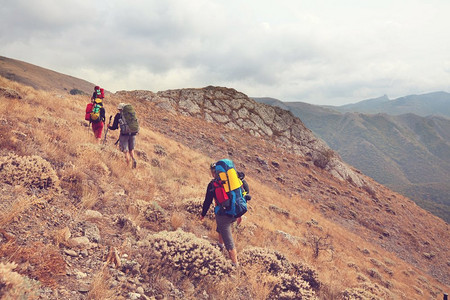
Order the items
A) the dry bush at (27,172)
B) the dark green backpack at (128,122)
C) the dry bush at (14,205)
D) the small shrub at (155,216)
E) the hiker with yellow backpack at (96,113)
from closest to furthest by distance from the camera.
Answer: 1. the dry bush at (14,205)
2. the dry bush at (27,172)
3. the small shrub at (155,216)
4. the dark green backpack at (128,122)
5. the hiker with yellow backpack at (96,113)

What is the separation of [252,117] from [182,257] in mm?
33465

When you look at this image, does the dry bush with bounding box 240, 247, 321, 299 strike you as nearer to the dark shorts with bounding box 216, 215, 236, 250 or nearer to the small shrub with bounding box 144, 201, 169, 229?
the dark shorts with bounding box 216, 215, 236, 250

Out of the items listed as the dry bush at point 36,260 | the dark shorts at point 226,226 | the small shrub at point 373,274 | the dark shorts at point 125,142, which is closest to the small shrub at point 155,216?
the dark shorts at point 226,226

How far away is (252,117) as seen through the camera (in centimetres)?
3662

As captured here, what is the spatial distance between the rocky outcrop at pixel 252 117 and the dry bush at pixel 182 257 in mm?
27559

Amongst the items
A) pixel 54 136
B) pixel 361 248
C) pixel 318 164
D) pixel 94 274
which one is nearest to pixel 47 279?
pixel 94 274

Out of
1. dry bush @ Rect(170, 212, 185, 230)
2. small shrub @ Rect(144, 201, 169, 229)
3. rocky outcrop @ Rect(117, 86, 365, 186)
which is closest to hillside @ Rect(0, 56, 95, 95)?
rocky outcrop @ Rect(117, 86, 365, 186)

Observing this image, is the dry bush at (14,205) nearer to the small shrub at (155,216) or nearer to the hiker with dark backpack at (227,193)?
the small shrub at (155,216)

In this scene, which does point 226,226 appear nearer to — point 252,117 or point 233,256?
point 233,256

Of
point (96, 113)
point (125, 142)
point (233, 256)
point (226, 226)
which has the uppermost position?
point (96, 113)

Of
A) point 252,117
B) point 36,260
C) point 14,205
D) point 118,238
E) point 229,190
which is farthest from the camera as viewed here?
point 252,117

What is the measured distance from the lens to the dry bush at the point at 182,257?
4.16 m

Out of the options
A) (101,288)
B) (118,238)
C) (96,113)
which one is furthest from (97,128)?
(101,288)

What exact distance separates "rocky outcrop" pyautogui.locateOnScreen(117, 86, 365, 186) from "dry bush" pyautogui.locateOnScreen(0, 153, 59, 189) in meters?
26.4
